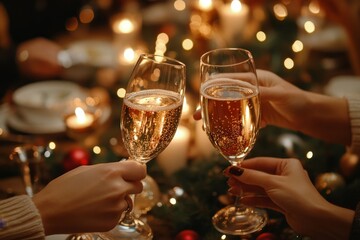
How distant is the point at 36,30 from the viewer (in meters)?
2.76

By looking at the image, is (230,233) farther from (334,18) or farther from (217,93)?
(334,18)

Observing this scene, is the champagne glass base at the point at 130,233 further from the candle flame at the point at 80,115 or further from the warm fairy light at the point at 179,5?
the warm fairy light at the point at 179,5

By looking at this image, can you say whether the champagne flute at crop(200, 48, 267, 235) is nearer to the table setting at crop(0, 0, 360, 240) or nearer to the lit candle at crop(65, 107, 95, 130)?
the table setting at crop(0, 0, 360, 240)

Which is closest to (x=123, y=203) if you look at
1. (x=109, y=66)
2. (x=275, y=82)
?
(x=275, y=82)

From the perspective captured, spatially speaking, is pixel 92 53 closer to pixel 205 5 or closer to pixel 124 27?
pixel 124 27

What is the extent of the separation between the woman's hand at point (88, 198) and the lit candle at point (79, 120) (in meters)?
0.67

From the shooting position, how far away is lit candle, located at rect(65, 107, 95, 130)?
5.23 feet

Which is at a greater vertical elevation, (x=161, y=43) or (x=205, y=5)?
(x=205, y=5)

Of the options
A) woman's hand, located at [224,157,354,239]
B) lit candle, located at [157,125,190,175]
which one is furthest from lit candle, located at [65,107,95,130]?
woman's hand, located at [224,157,354,239]

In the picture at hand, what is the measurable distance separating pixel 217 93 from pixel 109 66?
111 cm

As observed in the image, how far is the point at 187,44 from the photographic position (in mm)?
2057

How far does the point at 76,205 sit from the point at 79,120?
0.73 metres

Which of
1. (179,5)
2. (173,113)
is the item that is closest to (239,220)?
(173,113)

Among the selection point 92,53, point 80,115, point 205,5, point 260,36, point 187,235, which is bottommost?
point 187,235
